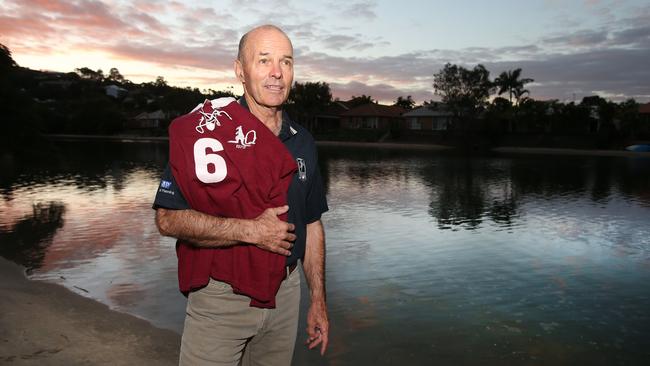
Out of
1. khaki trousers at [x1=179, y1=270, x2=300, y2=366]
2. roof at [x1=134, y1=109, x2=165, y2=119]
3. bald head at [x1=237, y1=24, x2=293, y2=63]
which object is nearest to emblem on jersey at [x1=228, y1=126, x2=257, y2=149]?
bald head at [x1=237, y1=24, x2=293, y2=63]

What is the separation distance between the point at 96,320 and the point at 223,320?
5.68m

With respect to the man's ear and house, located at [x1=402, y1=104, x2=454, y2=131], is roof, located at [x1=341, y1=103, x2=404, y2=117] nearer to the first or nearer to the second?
house, located at [x1=402, y1=104, x2=454, y2=131]

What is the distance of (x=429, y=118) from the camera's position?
89.2m

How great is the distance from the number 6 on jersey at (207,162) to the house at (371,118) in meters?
89.3

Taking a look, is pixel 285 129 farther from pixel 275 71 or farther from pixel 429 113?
pixel 429 113

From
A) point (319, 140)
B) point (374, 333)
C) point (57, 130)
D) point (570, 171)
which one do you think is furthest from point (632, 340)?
point (57, 130)

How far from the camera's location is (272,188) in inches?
87.8

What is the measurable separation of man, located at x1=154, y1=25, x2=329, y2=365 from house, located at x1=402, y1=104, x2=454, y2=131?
81.9m

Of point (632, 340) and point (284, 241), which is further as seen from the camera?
point (632, 340)

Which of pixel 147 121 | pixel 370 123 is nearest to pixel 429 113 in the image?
pixel 370 123

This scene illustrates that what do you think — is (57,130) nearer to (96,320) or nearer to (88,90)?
(88,90)

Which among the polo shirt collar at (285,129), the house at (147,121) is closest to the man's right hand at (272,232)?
the polo shirt collar at (285,129)

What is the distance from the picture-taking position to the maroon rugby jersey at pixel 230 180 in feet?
6.81

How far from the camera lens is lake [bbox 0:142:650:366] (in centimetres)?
721
